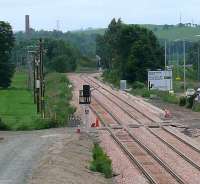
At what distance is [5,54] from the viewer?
118000 mm

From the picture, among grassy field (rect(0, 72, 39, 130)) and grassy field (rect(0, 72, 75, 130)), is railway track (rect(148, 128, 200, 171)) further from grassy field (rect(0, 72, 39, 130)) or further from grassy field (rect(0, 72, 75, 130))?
grassy field (rect(0, 72, 39, 130))

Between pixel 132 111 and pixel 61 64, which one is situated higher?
pixel 61 64

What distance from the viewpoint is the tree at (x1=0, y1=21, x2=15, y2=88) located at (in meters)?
114

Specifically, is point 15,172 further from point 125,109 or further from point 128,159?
point 125,109

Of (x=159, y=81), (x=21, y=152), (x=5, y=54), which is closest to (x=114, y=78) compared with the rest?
(x=5, y=54)

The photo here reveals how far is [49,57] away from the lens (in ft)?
572

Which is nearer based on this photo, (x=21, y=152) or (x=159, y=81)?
(x=21, y=152)

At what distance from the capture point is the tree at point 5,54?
4488 inches

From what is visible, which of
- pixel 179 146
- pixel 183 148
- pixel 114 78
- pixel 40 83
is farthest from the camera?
pixel 114 78

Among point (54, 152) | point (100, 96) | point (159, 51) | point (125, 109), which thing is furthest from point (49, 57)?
point (54, 152)

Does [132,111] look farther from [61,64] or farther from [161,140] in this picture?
[61,64]

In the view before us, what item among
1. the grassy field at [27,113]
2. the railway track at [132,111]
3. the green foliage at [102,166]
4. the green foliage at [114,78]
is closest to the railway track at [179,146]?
the green foliage at [102,166]

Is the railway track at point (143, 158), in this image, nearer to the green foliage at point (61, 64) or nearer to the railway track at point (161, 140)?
the railway track at point (161, 140)

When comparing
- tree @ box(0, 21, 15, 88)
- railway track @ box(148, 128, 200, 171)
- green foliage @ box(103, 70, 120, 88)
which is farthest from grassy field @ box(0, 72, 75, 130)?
green foliage @ box(103, 70, 120, 88)
